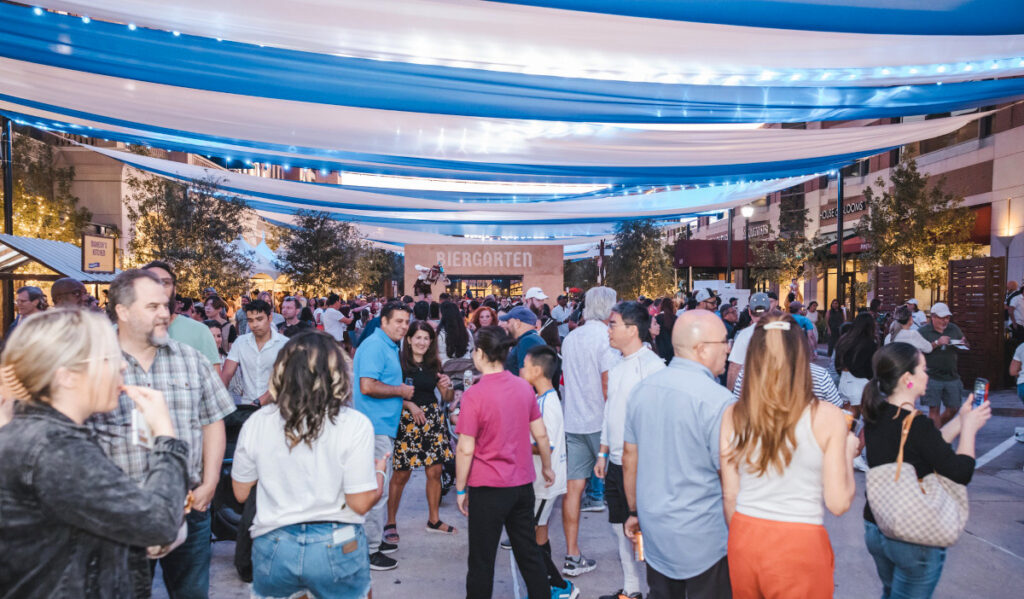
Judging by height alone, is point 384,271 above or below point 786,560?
above

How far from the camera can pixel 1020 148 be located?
53.7 feet

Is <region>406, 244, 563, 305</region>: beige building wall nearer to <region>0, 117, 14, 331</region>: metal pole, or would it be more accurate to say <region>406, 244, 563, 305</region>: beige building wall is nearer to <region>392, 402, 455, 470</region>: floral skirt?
<region>0, 117, 14, 331</region>: metal pole

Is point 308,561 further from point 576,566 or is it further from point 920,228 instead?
point 920,228

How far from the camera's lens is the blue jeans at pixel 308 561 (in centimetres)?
238

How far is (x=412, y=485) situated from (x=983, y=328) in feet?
34.4

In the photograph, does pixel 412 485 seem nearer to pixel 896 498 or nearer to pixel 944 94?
pixel 896 498

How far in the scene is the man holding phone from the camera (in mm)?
7543

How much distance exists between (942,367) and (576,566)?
18.2ft

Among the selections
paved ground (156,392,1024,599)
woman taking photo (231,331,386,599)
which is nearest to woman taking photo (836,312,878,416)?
paved ground (156,392,1024,599)

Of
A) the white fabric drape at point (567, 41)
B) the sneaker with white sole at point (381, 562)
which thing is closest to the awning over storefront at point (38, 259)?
the white fabric drape at point (567, 41)

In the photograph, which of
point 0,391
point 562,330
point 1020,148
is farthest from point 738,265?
point 0,391

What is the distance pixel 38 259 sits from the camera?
10516 millimetres

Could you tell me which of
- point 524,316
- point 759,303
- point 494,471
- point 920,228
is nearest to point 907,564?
point 494,471

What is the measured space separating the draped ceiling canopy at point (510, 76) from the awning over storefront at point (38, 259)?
8.65 ft
